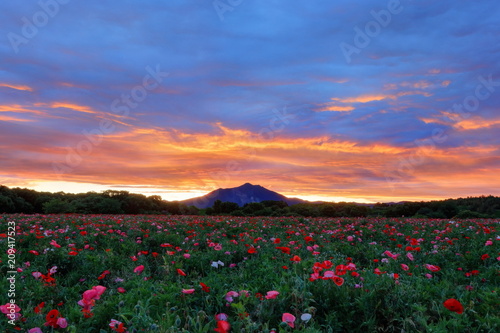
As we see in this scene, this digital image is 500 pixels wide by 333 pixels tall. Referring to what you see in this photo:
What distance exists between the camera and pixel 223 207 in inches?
1405

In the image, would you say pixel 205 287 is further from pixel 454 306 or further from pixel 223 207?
pixel 223 207

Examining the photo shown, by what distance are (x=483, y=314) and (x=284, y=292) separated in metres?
1.90

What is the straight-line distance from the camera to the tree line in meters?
28.9

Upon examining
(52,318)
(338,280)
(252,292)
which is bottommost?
(52,318)

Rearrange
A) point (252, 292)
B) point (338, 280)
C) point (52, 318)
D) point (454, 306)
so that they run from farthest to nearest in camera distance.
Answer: point (252, 292) < point (338, 280) < point (52, 318) < point (454, 306)

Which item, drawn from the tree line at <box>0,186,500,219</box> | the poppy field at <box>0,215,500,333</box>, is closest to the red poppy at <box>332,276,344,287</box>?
the poppy field at <box>0,215,500,333</box>

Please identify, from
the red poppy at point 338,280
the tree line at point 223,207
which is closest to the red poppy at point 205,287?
the red poppy at point 338,280

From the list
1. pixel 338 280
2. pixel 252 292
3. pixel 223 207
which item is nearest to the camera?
pixel 338 280

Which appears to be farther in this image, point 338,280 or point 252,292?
point 252,292

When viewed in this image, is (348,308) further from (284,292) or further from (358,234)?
(358,234)

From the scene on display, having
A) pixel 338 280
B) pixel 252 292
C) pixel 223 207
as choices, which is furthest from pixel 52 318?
pixel 223 207

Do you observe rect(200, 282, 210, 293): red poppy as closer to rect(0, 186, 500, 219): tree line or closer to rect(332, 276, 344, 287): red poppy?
rect(332, 276, 344, 287): red poppy

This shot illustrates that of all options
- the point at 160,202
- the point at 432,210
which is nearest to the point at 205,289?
the point at 432,210

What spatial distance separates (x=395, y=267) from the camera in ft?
19.9
